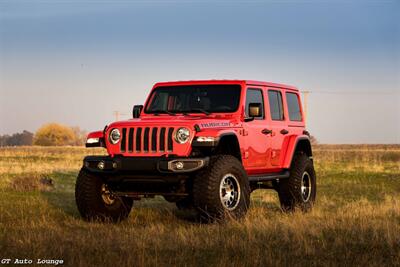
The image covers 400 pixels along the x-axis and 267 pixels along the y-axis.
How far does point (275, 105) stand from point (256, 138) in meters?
1.36

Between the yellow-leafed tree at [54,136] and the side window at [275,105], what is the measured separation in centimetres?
11912

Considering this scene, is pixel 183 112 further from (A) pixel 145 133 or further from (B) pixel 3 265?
(B) pixel 3 265

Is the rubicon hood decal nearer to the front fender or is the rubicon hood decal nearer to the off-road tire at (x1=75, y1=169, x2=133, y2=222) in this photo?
the front fender

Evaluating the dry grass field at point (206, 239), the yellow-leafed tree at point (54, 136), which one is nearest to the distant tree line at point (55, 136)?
the yellow-leafed tree at point (54, 136)

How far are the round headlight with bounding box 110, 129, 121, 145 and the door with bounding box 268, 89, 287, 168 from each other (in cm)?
288

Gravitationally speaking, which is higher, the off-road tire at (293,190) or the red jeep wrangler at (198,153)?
the red jeep wrangler at (198,153)

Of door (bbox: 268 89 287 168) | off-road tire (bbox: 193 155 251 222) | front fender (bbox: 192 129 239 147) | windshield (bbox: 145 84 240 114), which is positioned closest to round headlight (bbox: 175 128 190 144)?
front fender (bbox: 192 129 239 147)

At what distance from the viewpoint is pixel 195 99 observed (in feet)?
39.3

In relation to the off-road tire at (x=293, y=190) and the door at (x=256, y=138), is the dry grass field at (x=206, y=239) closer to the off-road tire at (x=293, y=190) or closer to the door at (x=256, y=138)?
the off-road tire at (x=293, y=190)

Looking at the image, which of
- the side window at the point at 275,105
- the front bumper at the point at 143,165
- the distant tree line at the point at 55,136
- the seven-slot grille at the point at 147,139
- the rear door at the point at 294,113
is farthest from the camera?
the distant tree line at the point at 55,136

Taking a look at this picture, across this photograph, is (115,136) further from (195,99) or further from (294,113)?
(294,113)

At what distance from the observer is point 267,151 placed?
40.3 feet

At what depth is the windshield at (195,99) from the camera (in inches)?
462

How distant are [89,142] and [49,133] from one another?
12240 centimetres
